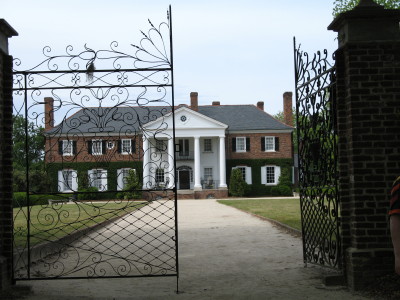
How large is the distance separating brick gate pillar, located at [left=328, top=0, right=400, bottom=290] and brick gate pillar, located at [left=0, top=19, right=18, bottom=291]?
4170mm

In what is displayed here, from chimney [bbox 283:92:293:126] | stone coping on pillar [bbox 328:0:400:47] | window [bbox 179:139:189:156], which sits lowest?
stone coping on pillar [bbox 328:0:400:47]

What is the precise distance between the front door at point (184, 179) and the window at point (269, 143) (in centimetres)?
754

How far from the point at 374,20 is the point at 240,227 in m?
10.2

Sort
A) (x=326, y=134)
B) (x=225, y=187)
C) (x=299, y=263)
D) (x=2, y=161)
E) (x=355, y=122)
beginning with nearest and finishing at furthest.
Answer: (x=355, y=122), (x=2, y=161), (x=326, y=134), (x=299, y=263), (x=225, y=187)

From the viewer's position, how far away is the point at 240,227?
15.6 meters

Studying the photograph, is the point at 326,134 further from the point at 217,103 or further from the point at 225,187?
the point at 217,103

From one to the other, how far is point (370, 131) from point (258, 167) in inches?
1597

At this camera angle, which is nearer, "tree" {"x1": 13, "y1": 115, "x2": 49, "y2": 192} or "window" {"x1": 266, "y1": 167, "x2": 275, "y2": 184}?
"tree" {"x1": 13, "y1": 115, "x2": 49, "y2": 192}

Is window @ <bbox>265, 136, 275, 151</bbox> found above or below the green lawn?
above

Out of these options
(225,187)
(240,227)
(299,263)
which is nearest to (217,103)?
(225,187)

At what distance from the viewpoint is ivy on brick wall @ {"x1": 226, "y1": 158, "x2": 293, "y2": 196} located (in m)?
46.2

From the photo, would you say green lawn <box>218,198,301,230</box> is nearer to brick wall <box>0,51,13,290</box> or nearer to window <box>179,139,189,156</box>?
brick wall <box>0,51,13,290</box>

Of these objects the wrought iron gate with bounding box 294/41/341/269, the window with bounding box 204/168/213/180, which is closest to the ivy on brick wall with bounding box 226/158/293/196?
the window with bounding box 204/168/213/180

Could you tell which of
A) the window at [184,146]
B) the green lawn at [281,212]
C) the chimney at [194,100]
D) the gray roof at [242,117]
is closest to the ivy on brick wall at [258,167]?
the gray roof at [242,117]
